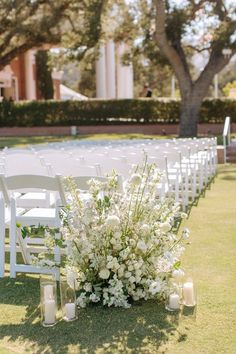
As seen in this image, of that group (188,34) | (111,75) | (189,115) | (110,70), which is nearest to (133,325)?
(189,115)

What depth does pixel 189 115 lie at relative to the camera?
78.9 feet

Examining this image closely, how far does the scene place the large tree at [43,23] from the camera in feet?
83.5

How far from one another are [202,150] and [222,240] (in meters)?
5.87

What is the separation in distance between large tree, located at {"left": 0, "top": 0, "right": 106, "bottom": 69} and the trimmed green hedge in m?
3.22

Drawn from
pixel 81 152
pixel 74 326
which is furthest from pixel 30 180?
pixel 81 152

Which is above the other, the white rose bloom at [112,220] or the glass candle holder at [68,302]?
the white rose bloom at [112,220]

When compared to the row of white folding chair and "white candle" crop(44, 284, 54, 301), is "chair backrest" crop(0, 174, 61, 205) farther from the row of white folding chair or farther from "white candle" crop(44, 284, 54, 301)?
"white candle" crop(44, 284, 54, 301)

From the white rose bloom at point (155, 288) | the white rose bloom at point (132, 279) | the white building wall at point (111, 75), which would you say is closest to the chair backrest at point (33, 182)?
the white rose bloom at point (132, 279)

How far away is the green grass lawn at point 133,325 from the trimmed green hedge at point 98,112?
22441 millimetres

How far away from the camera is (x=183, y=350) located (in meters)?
3.74

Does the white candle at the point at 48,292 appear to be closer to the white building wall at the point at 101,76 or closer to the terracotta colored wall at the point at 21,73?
the white building wall at the point at 101,76

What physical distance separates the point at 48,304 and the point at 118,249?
0.72 meters

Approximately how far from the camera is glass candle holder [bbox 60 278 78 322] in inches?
169

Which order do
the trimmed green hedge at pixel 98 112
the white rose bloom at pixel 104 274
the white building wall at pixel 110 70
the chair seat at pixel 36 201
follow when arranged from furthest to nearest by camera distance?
the white building wall at pixel 110 70, the trimmed green hedge at pixel 98 112, the chair seat at pixel 36 201, the white rose bloom at pixel 104 274
